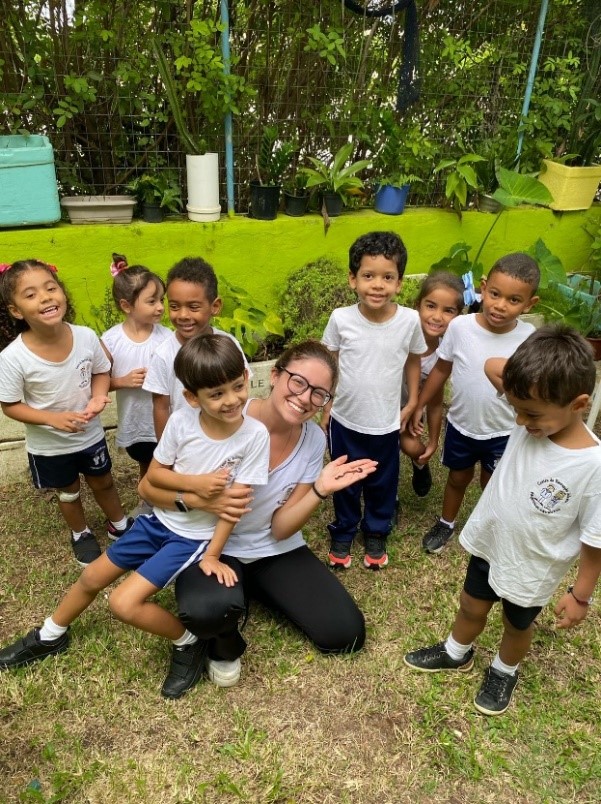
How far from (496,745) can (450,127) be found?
4954 mm

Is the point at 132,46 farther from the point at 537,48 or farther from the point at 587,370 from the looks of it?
the point at 587,370

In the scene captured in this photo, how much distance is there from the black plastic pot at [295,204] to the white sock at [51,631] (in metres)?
3.53

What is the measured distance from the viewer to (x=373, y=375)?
2.65 metres

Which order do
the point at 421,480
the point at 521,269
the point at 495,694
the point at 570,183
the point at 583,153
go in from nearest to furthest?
the point at 495,694 < the point at 521,269 < the point at 421,480 < the point at 570,183 < the point at 583,153

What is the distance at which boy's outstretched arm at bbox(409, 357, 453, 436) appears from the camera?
9.31ft

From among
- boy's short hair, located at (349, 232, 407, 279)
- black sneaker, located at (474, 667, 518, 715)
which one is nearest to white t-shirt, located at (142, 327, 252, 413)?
boy's short hair, located at (349, 232, 407, 279)

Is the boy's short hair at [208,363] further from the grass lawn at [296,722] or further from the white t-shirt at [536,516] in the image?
the grass lawn at [296,722]

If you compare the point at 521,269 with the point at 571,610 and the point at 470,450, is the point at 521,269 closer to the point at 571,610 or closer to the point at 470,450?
the point at 470,450

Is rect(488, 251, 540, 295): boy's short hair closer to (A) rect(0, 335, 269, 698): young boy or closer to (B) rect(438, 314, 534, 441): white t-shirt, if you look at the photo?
(B) rect(438, 314, 534, 441): white t-shirt

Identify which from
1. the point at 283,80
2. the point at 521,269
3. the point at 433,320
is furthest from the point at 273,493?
the point at 283,80

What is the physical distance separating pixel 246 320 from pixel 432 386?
1594 mm

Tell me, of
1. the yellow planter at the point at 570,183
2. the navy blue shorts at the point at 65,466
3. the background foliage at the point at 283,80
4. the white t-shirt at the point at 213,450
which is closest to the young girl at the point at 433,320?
the white t-shirt at the point at 213,450

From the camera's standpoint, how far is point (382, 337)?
8.66 ft

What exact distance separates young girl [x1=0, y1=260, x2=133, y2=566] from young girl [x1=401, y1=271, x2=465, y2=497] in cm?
156
